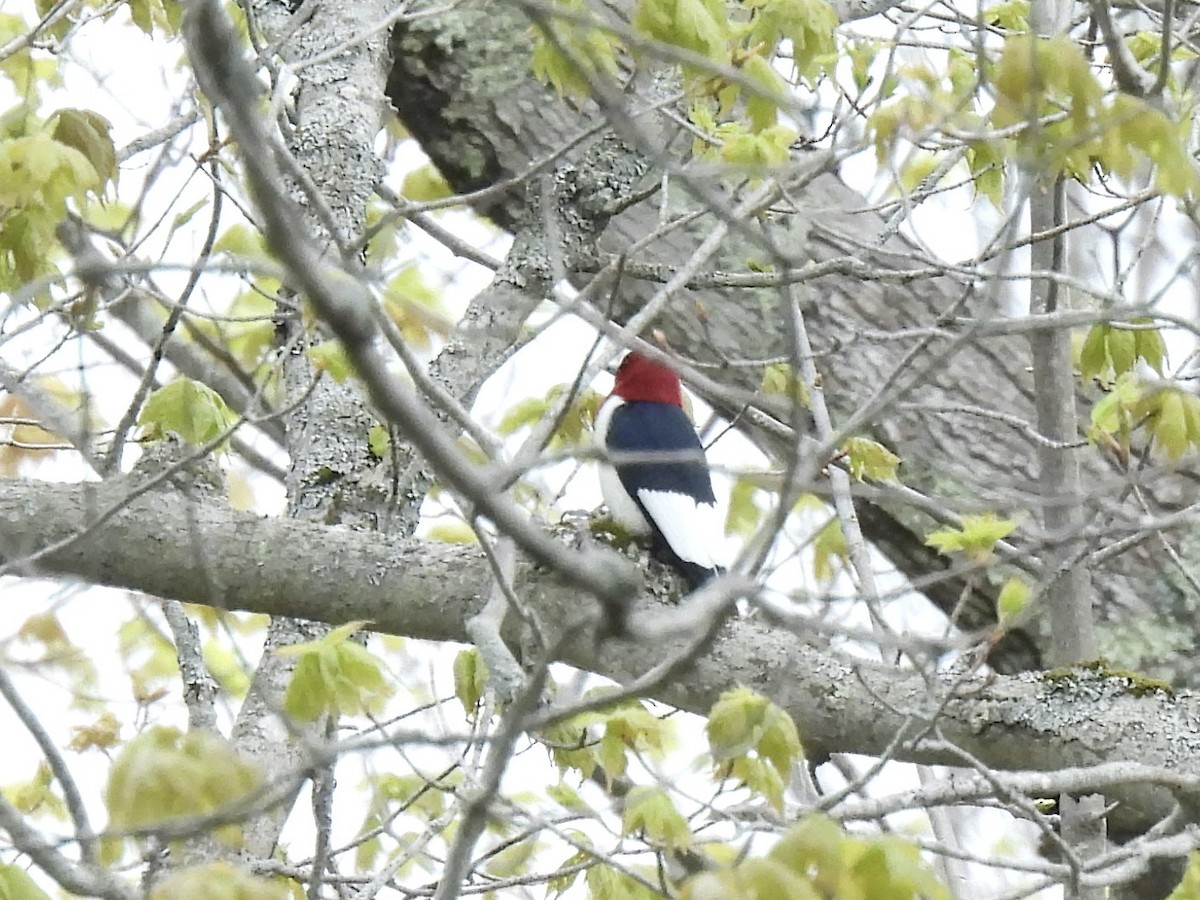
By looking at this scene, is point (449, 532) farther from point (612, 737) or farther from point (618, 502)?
point (612, 737)

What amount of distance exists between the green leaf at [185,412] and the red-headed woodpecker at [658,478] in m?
0.80

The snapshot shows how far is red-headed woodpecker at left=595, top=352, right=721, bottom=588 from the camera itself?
322cm

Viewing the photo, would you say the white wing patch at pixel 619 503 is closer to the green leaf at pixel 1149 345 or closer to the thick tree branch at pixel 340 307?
the green leaf at pixel 1149 345

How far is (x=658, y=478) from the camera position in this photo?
344 centimetres

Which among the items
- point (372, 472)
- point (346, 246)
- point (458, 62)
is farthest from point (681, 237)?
point (346, 246)

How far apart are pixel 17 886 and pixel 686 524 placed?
6.03 ft

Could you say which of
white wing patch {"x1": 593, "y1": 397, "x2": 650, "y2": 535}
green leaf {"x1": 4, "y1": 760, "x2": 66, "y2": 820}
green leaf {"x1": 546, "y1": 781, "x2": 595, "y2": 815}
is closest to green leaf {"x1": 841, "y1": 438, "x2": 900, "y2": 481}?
white wing patch {"x1": 593, "y1": 397, "x2": 650, "y2": 535}

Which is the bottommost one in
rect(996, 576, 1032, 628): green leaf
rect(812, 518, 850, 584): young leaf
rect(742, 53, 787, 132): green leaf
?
rect(996, 576, 1032, 628): green leaf

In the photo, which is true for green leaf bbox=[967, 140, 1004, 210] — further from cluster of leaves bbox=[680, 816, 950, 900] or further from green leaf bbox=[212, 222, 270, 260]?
green leaf bbox=[212, 222, 270, 260]

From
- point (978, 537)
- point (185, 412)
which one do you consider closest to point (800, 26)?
point (978, 537)

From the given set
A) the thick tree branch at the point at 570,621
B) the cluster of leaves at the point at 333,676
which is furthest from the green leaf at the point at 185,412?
the cluster of leaves at the point at 333,676

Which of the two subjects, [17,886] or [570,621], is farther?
[570,621]

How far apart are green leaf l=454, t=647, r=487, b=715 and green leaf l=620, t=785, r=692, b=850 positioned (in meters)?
0.44

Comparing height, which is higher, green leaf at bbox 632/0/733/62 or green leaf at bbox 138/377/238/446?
green leaf at bbox 632/0/733/62
